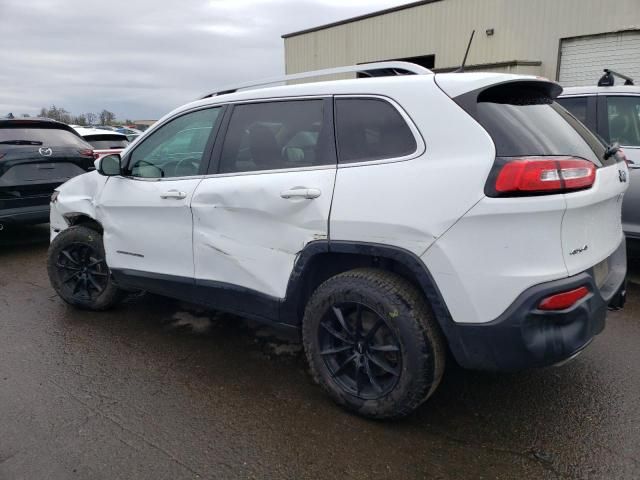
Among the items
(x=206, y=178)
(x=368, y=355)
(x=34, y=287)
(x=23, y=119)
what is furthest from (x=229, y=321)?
(x=23, y=119)

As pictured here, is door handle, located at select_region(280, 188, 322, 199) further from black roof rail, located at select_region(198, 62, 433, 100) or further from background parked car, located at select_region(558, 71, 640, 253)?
background parked car, located at select_region(558, 71, 640, 253)

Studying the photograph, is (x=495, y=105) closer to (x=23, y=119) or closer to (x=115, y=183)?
(x=115, y=183)

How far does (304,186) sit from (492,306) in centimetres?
114

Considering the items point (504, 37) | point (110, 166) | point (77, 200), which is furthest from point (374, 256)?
point (504, 37)

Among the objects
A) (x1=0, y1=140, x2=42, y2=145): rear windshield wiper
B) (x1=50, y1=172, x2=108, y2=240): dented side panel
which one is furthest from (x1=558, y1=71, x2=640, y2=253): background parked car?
(x1=0, y1=140, x2=42, y2=145): rear windshield wiper

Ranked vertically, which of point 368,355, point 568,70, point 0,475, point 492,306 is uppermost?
point 568,70

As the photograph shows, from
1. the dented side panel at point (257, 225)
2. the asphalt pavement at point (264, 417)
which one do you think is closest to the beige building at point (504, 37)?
the asphalt pavement at point (264, 417)

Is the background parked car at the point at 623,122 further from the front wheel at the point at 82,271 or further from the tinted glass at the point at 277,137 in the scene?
the front wheel at the point at 82,271

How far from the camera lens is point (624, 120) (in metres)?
4.68

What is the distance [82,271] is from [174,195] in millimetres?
1505

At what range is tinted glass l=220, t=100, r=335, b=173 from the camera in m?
2.82

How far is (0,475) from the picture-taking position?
2.31 metres

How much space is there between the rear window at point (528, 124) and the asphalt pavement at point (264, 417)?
139 centimetres

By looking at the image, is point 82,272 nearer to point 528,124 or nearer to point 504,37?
point 528,124
